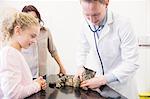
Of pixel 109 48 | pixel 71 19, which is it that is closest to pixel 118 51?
pixel 109 48

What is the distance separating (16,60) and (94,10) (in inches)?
19.3

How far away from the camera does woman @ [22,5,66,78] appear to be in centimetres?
241

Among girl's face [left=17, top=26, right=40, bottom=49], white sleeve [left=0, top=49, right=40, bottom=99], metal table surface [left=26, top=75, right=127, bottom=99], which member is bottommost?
metal table surface [left=26, top=75, right=127, bottom=99]

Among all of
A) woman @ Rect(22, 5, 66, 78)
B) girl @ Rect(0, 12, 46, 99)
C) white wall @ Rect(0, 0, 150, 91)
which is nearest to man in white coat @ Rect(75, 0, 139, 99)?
girl @ Rect(0, 12, 46, 99)

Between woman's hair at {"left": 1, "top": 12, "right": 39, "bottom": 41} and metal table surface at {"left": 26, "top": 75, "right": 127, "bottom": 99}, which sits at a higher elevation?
woman's hair at {"left": 1, "top": 12, "right": 39, "bottom": 41}

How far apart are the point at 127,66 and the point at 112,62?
171 millimetres

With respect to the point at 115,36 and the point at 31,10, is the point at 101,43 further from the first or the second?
the point at 31,10

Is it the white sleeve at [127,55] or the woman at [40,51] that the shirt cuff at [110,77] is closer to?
the white sleeve at [127,55]

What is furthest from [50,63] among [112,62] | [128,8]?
[112,62]

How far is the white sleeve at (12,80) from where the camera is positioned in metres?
1.18

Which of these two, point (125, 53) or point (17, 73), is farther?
point (125, 53)

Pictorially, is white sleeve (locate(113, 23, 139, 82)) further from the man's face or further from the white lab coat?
the man's face

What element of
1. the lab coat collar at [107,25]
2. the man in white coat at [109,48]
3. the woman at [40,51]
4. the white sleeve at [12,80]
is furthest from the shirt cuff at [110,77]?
the woman at [40,51]

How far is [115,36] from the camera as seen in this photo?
1.56 metres
